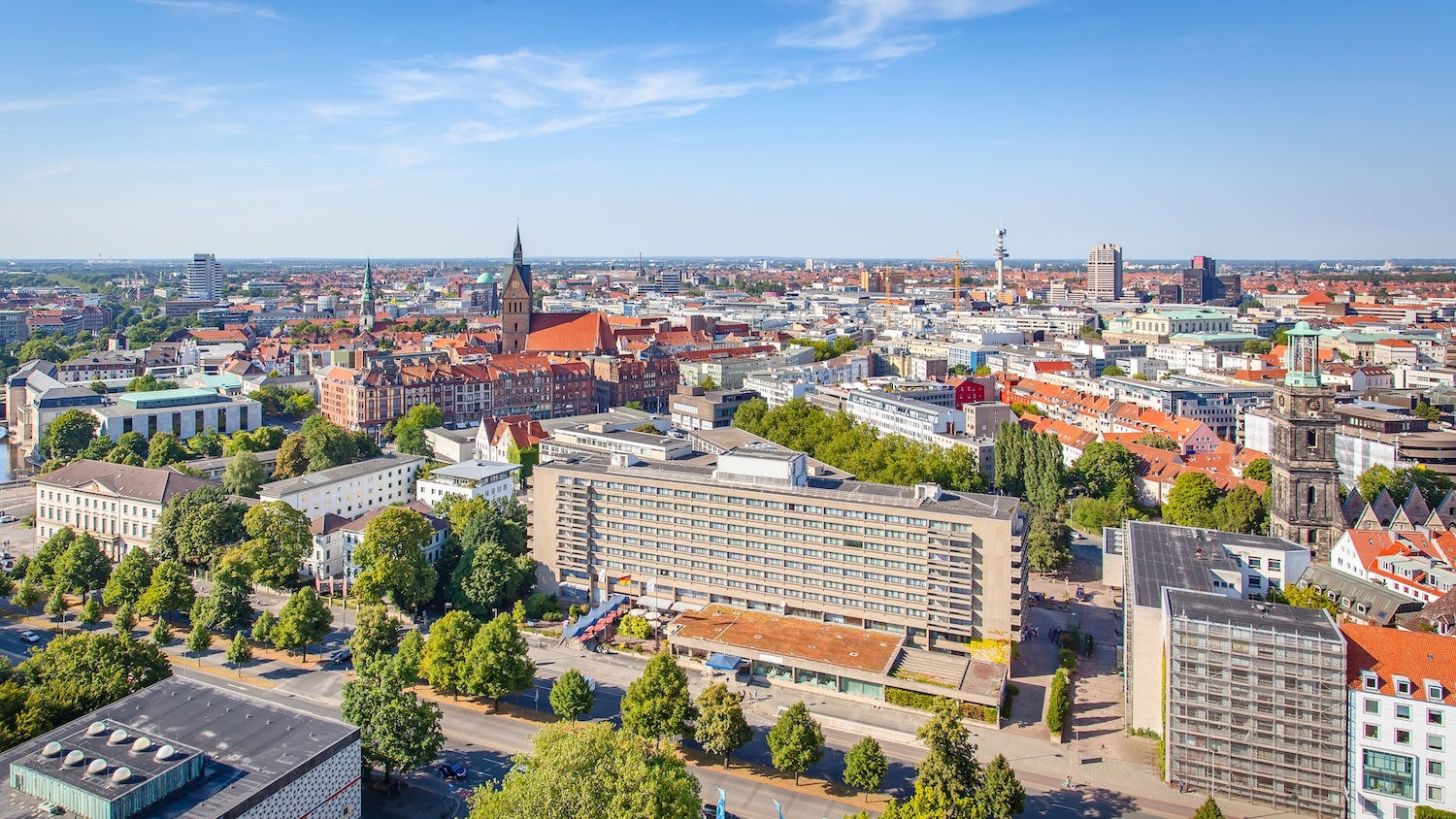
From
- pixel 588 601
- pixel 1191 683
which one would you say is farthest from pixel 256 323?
pixel 1191 683

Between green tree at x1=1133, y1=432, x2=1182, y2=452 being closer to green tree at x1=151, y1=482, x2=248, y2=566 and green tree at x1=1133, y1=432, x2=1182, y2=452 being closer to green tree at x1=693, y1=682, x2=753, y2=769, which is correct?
green tree at x1=693, y1=682, x2=753, y2=769

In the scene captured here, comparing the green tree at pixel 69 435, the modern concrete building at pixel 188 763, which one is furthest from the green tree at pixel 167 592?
the green tree at pixel 69 435

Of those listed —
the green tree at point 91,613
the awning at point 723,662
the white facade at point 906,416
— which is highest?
the white facade at point 906,416

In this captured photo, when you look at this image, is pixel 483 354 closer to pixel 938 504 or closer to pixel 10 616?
pixel 10 616

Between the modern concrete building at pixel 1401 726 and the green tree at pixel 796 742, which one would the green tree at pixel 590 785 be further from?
the modern concrete building at pixel 1401 726

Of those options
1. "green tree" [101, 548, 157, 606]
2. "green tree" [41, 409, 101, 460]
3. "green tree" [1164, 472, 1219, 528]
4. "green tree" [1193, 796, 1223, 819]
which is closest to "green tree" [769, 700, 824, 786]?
"green tree" [1193, 796, 1223, 819]

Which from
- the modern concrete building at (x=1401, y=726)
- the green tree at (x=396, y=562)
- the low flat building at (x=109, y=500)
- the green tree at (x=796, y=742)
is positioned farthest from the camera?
the low flat building at (x=109, y=500)

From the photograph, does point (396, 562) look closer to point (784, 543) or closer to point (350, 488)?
point (350, 488)
